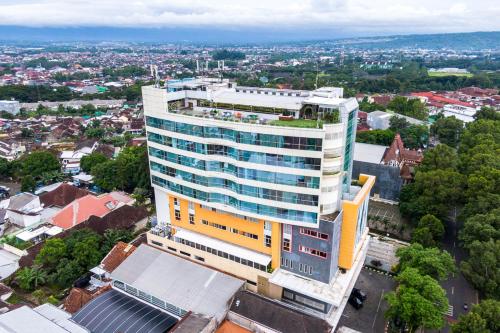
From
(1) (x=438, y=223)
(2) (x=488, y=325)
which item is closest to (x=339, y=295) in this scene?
(2) (x=488, y=325)

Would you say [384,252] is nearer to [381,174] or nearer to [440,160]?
[381,174]

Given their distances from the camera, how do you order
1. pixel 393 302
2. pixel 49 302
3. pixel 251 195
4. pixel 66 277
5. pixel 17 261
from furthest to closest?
pixel 17 261
pixel 66 277
pixel 49 302
pixel 251 195
pixel 393 302

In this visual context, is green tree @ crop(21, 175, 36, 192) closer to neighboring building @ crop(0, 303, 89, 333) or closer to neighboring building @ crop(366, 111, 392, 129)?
neighboring building @ crop(0, 303, 89, 333)

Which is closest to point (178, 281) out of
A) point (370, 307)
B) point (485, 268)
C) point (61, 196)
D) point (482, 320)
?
point (370, 307)

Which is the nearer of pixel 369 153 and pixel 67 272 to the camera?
pixel 67 272

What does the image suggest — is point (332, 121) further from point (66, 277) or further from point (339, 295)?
point (66, 277)

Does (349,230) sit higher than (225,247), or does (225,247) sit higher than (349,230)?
(349,230)
